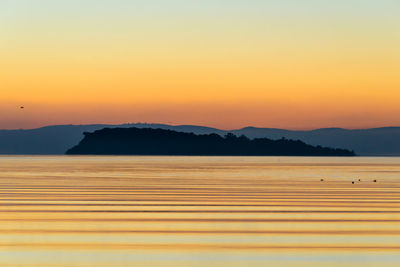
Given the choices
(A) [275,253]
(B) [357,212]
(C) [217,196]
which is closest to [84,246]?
(A) [275,253]

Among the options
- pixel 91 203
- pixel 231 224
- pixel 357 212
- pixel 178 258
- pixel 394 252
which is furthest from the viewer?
pixel 91 203

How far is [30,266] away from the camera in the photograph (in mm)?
14695

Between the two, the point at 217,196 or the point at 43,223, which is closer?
the point at 43,223

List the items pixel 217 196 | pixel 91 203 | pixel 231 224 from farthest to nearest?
pixel 217 196 → pixel 91 203 → pixel 231 224

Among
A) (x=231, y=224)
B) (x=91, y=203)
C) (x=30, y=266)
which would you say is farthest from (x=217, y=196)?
(x=30, y=266)

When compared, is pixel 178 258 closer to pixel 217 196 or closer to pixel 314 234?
pixel 314 234

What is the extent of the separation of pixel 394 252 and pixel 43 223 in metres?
9.51

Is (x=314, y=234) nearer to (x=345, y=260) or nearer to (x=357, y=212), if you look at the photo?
(x=345, y=260)

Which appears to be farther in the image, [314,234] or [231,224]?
[231,224]

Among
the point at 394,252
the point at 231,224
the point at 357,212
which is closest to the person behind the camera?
the point at 394,252

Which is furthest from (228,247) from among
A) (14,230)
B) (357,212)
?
(357,212)

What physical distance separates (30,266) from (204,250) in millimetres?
3678

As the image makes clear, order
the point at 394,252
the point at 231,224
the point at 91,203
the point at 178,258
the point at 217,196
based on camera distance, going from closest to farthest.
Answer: the point at 178,258 < the point at 394,252 < the point at 231,224 < the point at 91,203 < the point at 217,196

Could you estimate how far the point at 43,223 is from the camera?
2206 centimetres
